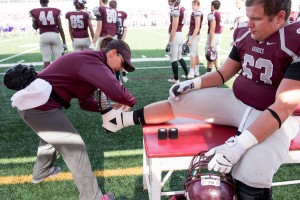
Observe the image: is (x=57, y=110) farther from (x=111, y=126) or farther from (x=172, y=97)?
(x=172, y=97)

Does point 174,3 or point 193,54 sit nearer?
point 174,3

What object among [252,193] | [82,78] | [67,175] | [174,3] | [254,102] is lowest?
[67,175]

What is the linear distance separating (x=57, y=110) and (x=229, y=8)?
37860mm

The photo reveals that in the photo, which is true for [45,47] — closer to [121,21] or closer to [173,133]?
[121,21]

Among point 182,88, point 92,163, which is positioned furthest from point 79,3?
point 182,88

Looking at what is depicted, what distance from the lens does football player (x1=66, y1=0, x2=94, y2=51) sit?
6.70m

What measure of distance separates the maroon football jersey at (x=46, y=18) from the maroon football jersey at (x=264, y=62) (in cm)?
525

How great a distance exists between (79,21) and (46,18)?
70cm

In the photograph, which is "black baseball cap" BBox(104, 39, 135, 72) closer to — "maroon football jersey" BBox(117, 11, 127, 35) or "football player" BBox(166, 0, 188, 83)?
"football player" BBox(166, 0, 188, 83)

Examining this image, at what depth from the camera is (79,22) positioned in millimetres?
6723

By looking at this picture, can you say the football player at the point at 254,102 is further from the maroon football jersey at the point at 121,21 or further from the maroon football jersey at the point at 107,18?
the maroon football jersey at the point at 121,21

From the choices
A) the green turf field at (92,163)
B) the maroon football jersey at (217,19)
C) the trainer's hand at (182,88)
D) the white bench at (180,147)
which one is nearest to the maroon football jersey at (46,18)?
the green turf field at (92,163)

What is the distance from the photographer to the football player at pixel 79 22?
6.70 m

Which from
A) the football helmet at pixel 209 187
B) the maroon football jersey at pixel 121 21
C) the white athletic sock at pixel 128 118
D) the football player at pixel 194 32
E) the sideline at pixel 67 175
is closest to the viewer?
the football helmet at pixel 209 187
